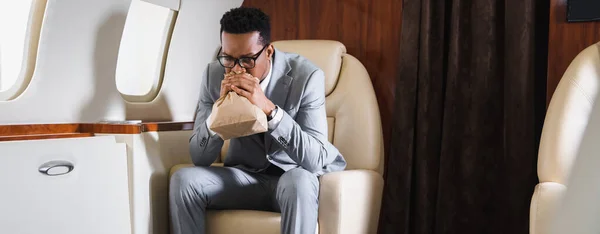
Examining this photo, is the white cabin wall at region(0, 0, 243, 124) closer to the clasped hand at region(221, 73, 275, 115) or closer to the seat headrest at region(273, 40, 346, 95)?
the seat headrest at region(273, 40, 346, 95)

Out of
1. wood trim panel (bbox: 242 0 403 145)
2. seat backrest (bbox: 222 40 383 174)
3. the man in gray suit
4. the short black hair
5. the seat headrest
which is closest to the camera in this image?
the man in gray suit

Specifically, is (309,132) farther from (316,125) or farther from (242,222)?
(242,222)

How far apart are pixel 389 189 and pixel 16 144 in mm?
1553

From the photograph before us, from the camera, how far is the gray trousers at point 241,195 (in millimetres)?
1945

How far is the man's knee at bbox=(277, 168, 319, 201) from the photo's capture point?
195 cm

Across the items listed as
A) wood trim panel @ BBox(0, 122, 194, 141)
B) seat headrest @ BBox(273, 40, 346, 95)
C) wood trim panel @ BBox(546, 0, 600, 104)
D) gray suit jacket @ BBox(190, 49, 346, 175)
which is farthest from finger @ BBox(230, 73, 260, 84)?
wood trim panel @ BBox(546, 0, 600, 104)

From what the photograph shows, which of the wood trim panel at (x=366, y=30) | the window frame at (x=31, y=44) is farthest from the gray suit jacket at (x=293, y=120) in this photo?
the window frame at (x=31, y=44)

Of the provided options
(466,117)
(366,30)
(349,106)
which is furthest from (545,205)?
(366,30)

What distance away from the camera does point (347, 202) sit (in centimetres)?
207

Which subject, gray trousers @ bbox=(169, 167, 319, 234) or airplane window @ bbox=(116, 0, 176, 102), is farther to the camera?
airplane window @ bbox=(116, 0, 176, 102)

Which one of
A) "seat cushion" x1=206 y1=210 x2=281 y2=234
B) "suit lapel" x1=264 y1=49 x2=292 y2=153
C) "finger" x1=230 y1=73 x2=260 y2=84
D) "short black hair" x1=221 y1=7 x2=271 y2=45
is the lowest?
"seat cushion" x1=206 y1=210 x2=281 y2=234

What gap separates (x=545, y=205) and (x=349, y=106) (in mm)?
977

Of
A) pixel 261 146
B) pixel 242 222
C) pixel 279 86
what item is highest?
pixel 279 86

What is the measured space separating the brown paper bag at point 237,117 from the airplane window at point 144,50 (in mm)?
885
